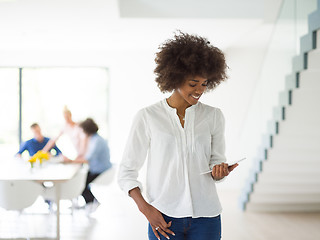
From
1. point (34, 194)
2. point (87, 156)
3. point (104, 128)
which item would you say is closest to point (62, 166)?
point (87, 156)

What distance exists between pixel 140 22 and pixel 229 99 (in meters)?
2.78

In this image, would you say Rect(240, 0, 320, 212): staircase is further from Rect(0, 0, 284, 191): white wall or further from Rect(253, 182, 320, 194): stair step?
Rect(0, 0, 284, 191): white wall

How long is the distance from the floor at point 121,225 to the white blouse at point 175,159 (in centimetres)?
323

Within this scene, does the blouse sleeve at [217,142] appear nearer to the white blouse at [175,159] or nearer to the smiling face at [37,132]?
the white blouse at [175,159]

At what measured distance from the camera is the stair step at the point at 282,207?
5.80 m

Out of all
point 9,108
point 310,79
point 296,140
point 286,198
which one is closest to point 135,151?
point 310,79

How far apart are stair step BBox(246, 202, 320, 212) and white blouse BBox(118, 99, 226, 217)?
15.1 feet

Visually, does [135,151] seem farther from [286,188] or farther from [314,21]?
[286,188]

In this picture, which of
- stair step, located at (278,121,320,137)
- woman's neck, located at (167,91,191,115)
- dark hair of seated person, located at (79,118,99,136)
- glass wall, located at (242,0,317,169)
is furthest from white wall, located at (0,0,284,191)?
woman's neck, located at (167,91,191,115)

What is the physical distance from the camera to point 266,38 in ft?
22.7

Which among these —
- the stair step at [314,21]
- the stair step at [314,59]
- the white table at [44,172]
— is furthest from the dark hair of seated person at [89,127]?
the stair step at [314,21]

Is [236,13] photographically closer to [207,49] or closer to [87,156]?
[87,156]

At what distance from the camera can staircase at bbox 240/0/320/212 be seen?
372cm

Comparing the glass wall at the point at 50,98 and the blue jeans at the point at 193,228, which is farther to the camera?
the glass wall at the point at 50,98
